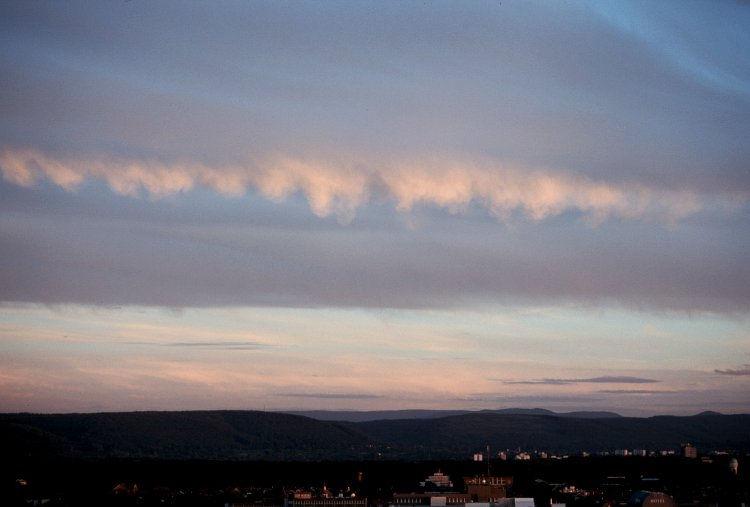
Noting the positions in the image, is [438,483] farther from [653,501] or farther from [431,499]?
[653,501]

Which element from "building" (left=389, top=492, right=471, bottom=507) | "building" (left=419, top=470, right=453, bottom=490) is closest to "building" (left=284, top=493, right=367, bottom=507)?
"building" (left=389, top=492, right=471, bottom=507)

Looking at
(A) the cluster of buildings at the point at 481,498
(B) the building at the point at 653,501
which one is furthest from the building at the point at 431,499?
(B) the building at the point at 653,501

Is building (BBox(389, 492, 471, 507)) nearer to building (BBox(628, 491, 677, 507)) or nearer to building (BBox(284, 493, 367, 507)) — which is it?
building (BBox(284, 493, 367, 507))

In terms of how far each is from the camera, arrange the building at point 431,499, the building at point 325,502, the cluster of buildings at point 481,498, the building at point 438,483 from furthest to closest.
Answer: the building at point 438,483, the building at point 325,502, the building at point 431,499, the cluster of buildings at point 481,498

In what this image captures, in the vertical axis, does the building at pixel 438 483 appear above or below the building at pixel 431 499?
above

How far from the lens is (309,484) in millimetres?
196875

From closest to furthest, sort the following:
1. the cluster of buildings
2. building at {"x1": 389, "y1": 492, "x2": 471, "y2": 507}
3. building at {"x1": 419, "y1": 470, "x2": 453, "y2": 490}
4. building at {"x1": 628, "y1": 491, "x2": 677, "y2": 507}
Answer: the cluster of buildings
building at {"x1": 389, "y1": 492, "x2": 471, "y2": 507}
building at {"x1": 628, "y1": 491, "x2": 677, "y2": 507}
building at {"x1": 419, "y1": 470, "x2": 453, "y2": 490}

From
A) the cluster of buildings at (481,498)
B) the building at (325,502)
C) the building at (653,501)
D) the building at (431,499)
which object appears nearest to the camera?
the cluster of buildings at (481,498)

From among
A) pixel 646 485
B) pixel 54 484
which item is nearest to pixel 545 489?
pixel 646 485

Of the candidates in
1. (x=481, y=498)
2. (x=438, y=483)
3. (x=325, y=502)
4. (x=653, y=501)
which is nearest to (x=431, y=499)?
(x=481, y=498)

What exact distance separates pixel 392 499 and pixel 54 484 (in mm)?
75026

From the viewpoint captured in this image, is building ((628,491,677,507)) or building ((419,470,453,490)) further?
building ((419,470,453,490))

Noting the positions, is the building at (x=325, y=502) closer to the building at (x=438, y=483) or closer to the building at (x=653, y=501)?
the building at (x=438, y=483)

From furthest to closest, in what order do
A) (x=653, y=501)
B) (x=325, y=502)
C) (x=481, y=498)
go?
(x=481, y=498) < (x=325, y=502) < (x=653, y=501)
